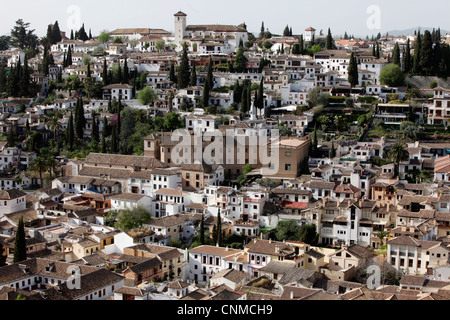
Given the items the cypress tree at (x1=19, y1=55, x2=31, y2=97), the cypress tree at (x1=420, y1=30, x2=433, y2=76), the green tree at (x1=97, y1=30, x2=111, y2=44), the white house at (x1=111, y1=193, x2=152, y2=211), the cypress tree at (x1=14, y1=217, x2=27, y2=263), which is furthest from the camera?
the green tree at (x1=97, y1=30, x2=111, y2=44)

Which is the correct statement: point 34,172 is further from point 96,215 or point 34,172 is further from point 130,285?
point 130,285

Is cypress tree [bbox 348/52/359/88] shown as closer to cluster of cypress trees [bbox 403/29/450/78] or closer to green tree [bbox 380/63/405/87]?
green tree [bbox 380/63/405/87]

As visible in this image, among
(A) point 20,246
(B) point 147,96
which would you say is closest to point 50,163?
(B) point 147,96

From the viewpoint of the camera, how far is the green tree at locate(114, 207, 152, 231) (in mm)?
19328

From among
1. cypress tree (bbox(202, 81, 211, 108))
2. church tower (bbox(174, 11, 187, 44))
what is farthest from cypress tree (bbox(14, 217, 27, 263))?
church tower (bbox(174, 11, 187, 44))

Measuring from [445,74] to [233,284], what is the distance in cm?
1935

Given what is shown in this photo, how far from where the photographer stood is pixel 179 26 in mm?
38750

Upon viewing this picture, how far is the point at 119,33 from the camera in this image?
43.4 metres

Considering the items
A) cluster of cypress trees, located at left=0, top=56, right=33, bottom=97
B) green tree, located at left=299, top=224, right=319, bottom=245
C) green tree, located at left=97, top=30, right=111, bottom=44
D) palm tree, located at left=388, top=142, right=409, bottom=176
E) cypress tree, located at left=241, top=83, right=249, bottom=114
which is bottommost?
green tree, located at left=299, top=224, right=319, bottom=245

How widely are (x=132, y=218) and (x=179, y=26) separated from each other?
21.8 metres

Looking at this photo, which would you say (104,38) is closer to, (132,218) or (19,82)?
(19,82)

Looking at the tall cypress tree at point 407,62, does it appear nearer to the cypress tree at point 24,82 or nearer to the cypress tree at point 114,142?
the cypress tree at point 114,142

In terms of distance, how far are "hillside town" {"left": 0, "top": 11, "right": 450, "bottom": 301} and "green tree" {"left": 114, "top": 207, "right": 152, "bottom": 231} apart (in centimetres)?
5

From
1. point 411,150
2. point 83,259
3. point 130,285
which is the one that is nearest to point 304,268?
point 130,285
